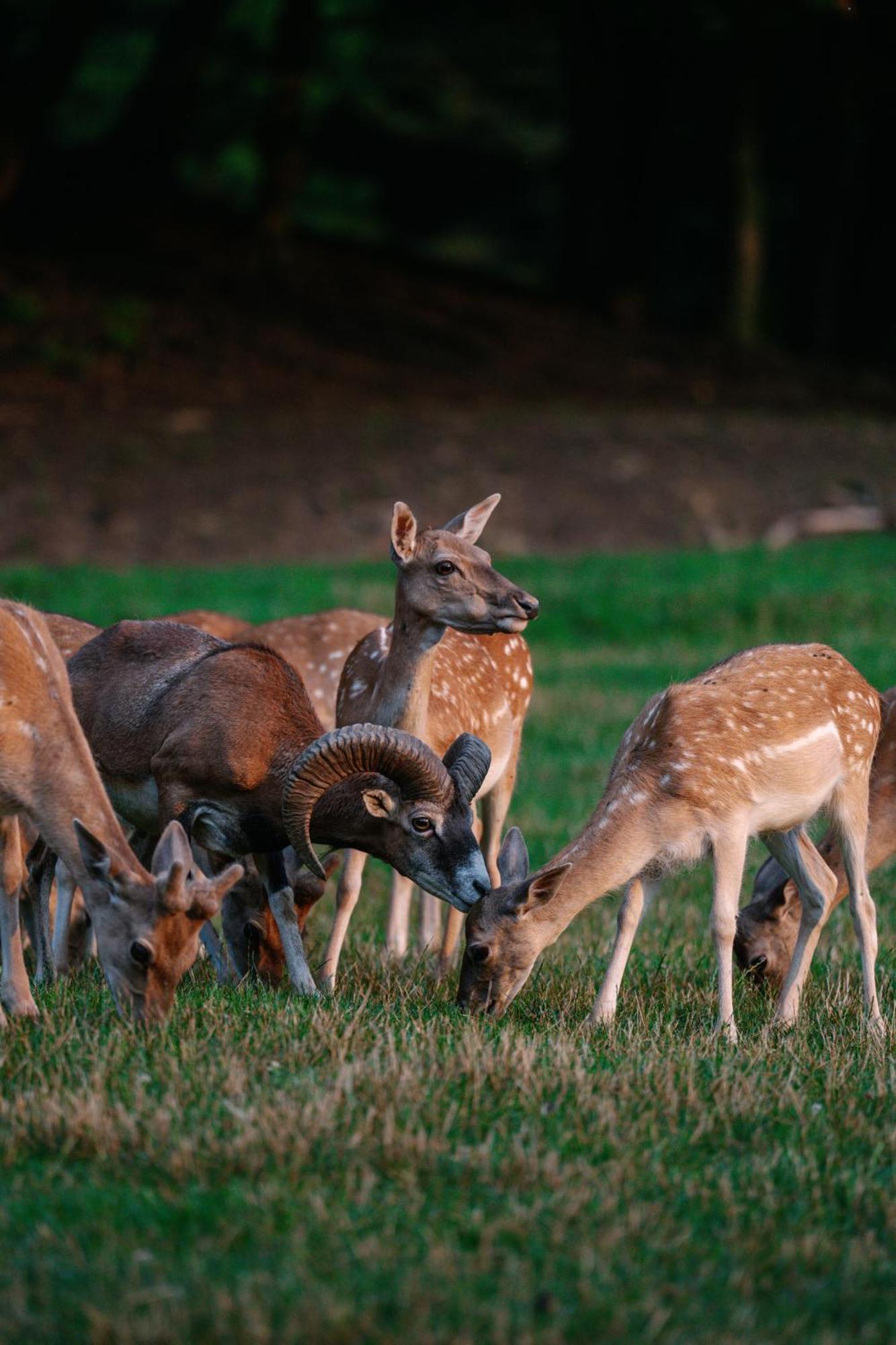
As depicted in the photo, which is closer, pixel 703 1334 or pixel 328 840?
pixel 703 1334

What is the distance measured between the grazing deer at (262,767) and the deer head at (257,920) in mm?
95

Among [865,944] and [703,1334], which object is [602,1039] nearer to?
[865,944]

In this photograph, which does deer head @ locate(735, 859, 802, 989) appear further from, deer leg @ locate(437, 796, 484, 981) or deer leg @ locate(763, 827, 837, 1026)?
deer leg @ locate(437, 796, 484, 981)

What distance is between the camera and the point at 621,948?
7531 millimetres

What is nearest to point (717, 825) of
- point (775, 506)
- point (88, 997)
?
point (88, 997)

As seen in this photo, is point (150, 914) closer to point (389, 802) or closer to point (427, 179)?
point (389, 802)

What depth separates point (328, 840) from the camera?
7820mm

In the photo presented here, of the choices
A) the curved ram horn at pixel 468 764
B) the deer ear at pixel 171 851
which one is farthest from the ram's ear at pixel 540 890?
the deer ear at pixel 171 851

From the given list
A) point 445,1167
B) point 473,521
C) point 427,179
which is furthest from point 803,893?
point 427,179

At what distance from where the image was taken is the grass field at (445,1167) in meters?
4.23

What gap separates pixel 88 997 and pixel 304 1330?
3189mm

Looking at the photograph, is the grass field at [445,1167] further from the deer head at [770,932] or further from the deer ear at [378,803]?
the deer ear at [378,803]

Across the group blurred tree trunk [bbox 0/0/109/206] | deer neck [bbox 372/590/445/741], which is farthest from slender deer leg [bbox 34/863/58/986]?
blurred tree trunk [bbox 0/0/109/206]

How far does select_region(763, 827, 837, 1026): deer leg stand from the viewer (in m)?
7.65
